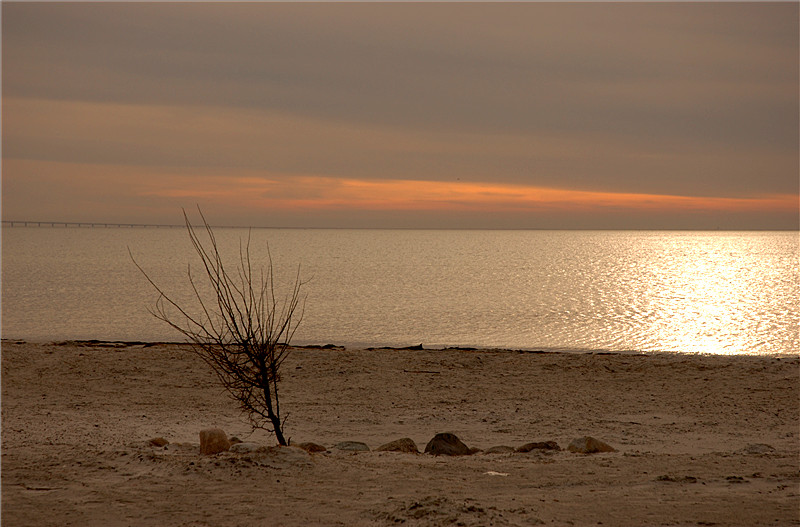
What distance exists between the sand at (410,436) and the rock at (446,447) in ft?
1.70

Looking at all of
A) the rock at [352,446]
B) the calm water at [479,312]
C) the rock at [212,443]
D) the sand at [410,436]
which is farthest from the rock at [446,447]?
the calm water at [479,312]

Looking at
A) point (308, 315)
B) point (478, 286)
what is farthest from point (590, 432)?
point (478, 286)

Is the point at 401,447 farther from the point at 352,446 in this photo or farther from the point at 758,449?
the point at 758,449

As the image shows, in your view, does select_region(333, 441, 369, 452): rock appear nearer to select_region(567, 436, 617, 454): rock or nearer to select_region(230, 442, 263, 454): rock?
select_region(230, 442, 263, 454): rock

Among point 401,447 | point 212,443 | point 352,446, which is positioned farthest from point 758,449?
point 212,443

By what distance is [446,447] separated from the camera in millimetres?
10258

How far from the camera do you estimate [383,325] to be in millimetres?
32781

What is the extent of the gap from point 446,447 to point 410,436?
2.01 metres

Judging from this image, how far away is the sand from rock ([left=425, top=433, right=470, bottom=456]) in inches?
20.4

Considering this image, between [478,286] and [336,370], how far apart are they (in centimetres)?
4073

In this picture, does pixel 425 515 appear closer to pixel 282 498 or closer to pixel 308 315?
pixel 282 498

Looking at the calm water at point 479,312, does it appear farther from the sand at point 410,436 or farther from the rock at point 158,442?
the rock at point 158,442

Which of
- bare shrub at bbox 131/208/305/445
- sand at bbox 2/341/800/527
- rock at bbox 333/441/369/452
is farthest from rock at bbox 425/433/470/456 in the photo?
bare shrub at bbox 131/208/305/445

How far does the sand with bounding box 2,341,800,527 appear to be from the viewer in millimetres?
7277
